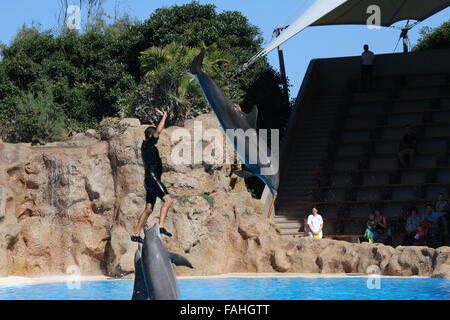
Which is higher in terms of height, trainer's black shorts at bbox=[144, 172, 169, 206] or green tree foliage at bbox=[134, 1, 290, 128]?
green tree foliage at bbox=[134, 1, 290, 128]

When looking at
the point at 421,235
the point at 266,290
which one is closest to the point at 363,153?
the point at 421,235

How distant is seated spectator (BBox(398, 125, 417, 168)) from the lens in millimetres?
16359

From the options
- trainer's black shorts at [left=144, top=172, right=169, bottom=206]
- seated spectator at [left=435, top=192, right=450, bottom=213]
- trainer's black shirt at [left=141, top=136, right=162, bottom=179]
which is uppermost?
trainer's black shirt at [left=141, top=136, right=162, bottom=179]

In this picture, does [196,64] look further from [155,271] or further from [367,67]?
[367,67]

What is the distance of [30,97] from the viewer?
17641 mm

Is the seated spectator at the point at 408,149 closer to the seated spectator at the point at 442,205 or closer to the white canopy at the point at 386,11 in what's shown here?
the seated spectator at the point at 442,205

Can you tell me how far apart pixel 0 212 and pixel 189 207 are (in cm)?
297

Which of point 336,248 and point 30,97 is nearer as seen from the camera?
point 336,248

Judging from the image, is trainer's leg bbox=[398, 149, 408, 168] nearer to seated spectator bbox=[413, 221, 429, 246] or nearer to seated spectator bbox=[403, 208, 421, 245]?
seated spectator bbox=[403, 208, 421, 245]

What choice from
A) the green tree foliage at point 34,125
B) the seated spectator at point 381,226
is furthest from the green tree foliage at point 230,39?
the seated spectator at point 381,226

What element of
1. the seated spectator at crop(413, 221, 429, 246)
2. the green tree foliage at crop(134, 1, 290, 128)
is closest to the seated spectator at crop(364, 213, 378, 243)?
the seated spectator at crop(413, 221, 429, 246)

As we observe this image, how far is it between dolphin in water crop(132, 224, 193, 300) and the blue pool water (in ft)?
9.70
